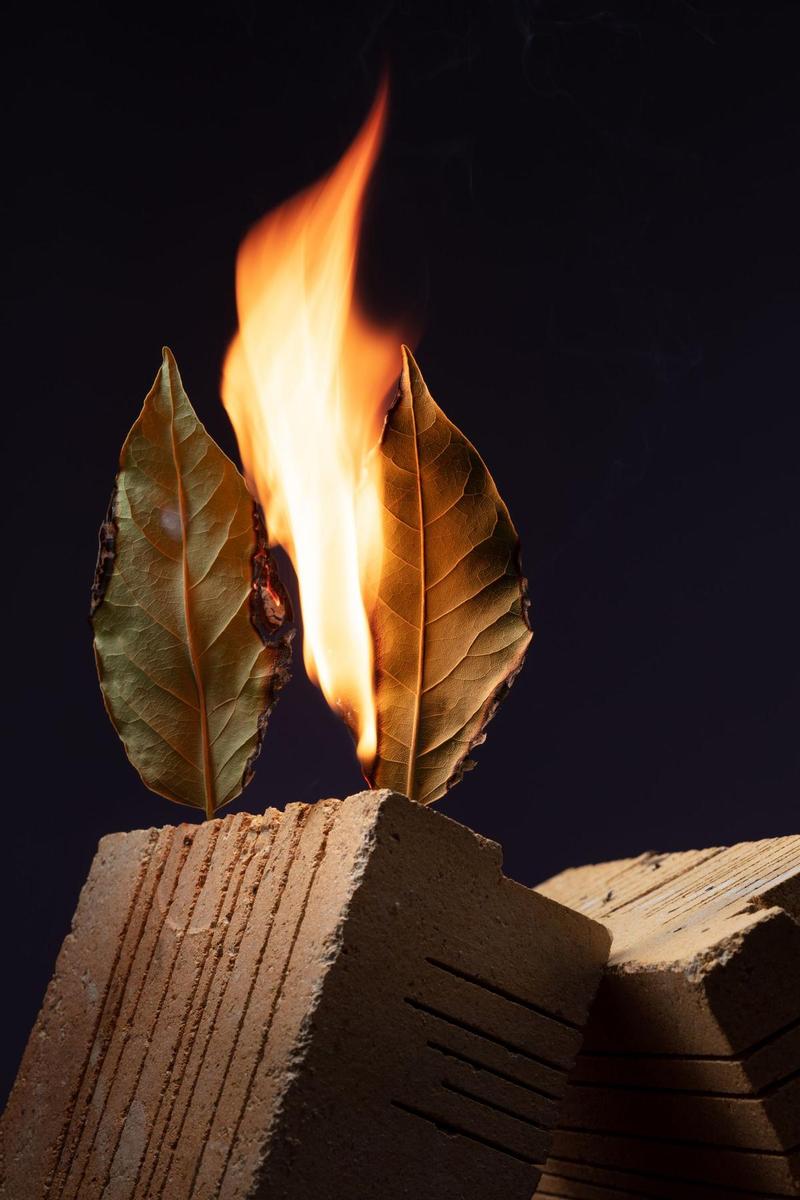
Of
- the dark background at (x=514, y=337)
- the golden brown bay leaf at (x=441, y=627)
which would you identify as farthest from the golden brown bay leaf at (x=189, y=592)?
the dark background at (x=514, y=337)

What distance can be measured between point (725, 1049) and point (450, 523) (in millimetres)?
710

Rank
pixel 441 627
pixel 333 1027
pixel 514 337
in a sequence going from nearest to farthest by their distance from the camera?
pixel 333 1027 → pixel 441 627 → pixel 514 337

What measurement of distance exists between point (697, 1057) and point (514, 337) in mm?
2233

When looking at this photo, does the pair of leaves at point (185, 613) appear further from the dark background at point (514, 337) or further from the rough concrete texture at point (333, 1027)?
the dark background at point (514, 337)

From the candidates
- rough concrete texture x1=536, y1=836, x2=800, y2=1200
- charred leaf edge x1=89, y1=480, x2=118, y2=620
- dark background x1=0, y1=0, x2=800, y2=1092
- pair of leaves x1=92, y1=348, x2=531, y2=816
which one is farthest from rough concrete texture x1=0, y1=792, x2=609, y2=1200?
dark background x1=0, y1=0, x2=800, y2=1092

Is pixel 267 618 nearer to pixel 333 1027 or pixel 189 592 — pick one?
pixel 189 592

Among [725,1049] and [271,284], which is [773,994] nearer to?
[725,1049]

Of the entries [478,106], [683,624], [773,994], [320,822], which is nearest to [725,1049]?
[773,994]

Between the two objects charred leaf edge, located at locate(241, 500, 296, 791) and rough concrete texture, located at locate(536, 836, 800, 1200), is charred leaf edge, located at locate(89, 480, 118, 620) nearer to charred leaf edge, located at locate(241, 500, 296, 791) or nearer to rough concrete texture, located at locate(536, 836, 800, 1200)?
charred leaf edge, located at locate(241, 500, 296, 791)

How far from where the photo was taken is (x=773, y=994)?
134cm

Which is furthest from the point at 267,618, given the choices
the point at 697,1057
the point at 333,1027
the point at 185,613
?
the point at 697,1057

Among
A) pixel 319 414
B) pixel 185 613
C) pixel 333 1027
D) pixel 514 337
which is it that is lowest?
pixel 333 1027

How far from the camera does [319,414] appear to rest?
6.00ft

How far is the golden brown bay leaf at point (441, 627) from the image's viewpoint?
5.33 feet
